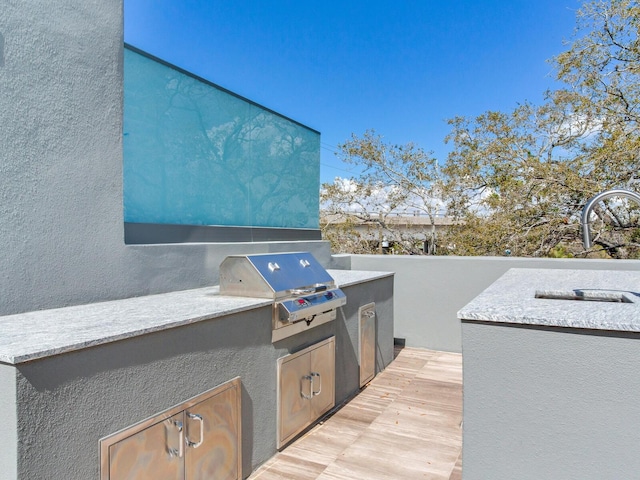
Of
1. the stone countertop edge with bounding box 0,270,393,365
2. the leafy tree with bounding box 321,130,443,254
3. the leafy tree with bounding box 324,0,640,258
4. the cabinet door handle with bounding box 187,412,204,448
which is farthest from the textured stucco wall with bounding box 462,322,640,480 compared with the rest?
the leafy tree with bounding box 321,130,443,254

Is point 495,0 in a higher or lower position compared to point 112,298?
higher

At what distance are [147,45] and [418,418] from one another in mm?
3153

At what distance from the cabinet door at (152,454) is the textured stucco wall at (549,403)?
3.72 ft

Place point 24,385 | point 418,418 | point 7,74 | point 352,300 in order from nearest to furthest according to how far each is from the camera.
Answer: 1. point 24,385
2. point 7,74
3. point 418,418
4. point 352,300

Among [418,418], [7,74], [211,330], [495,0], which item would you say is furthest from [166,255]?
[495,0]

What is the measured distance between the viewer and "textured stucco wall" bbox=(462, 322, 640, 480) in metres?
1.40

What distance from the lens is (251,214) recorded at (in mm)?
3902

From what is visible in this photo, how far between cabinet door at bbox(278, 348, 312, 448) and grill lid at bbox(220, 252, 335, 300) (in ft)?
1.35

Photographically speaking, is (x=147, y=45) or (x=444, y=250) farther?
(x=444, y=250)

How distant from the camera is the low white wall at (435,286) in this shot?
4887 mm

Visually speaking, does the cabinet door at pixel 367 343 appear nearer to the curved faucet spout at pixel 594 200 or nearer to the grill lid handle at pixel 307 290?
the grill lid handle at pixel 307 290

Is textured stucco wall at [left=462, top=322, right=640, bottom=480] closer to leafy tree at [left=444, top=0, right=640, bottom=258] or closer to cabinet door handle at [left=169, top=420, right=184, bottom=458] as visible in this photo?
cabinet door handle at [left=169, top=420, right=184, bottom=458]

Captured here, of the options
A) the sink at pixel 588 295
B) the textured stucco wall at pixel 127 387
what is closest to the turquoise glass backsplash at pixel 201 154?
the textured stucco wall at pixel 127 387

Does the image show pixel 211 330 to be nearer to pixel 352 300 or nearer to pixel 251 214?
pixel 352 300
